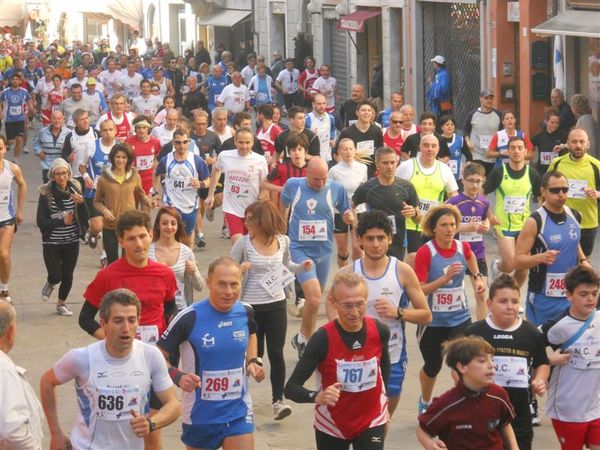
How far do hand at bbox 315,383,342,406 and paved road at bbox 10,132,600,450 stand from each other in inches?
93.2

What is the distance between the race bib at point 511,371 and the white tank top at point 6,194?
7.49m

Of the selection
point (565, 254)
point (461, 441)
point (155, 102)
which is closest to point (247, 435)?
point (461, 441)

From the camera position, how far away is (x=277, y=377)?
33.0 ft

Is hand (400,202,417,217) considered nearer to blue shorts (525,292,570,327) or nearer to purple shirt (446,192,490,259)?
purple shirt (446,192,490,259)

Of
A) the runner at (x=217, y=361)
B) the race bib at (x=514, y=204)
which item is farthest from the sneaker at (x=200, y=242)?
the runner at (x=217, y=361)

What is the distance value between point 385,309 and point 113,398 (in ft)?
6.93

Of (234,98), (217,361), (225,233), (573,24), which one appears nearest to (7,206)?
(225,233)

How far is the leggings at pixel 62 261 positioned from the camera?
13.8m

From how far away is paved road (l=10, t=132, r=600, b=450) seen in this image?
32.1 feet

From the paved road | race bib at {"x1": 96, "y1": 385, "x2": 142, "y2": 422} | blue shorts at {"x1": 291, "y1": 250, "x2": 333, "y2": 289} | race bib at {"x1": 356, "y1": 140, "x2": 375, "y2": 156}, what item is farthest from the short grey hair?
race bib at {"x1": 356, "y1": 140, "x2": 375, "y2": 156}

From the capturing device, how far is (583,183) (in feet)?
43.0

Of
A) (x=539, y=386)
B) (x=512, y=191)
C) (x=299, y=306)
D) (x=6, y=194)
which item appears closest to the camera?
(x=539, y=386)

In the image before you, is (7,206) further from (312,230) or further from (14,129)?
(14,129)

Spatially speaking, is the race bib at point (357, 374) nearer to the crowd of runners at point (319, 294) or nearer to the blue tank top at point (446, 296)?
the crowd of runners at point (319, 294)
